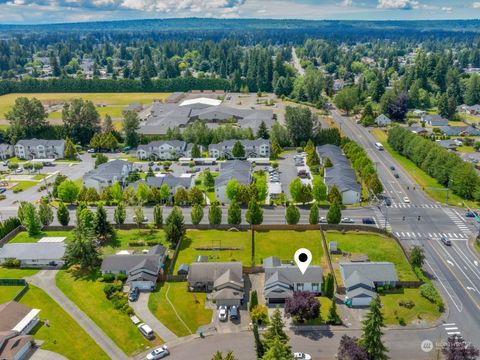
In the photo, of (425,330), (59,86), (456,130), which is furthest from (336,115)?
(59,86)

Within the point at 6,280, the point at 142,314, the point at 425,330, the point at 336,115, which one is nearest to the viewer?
the point at 425,330

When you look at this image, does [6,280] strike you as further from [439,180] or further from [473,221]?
[439,180]

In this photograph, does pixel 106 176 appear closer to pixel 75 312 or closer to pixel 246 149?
pixel 246 149

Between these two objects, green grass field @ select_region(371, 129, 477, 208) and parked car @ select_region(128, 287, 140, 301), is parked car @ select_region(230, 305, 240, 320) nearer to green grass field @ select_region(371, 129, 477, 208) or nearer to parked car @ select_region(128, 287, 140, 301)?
parked car @ select_region(128, 287, 140, 301)

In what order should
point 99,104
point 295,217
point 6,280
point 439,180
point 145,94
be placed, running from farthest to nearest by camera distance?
point 145,94 → point 99,104 → point 439,180 → point 295,217 → point 6,280

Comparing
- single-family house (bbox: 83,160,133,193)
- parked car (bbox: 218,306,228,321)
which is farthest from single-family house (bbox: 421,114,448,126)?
parked car (bbox: 218,306,228,321)

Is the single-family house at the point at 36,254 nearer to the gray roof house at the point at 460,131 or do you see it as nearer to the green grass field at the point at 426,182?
the green grass field at the point at 426,182

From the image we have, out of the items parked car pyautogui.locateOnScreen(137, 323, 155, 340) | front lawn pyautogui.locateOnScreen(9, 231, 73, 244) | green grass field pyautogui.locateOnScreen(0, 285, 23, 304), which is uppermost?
parked car pyautogui.locateOnScreen(137, 323, 155, 340)
